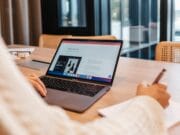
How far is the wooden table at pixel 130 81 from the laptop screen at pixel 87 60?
9cm

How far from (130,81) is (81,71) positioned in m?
0.22

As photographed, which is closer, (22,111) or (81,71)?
(22,111)

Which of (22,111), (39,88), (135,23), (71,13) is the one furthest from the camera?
(71,13)

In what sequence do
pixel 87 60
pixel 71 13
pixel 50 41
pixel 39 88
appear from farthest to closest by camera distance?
pixel 71 13, pixel 50 41, pixel 87 60, pixel 39 88

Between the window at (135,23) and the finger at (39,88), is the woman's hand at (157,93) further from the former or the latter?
the window at (135,23)

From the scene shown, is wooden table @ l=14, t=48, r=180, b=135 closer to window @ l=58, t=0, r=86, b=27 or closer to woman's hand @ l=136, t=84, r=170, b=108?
woman's hand @ l=136, t=84, r=170, b=108

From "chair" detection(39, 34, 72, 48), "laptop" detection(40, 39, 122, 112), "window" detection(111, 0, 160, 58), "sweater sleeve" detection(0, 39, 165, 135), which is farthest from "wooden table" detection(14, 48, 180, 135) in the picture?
"window" detection(111, 0, 160, 58)

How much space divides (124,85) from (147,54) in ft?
8.28

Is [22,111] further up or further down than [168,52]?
further up

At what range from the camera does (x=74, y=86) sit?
1171 millimetres

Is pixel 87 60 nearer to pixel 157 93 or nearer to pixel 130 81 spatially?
pixel 130 81

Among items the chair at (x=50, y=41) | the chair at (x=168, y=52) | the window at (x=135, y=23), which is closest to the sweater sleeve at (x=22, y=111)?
the chair at (x=168, y=52)

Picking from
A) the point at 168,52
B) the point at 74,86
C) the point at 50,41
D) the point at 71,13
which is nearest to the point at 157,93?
the point at 74,86

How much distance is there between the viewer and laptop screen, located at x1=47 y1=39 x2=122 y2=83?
1200 mm
